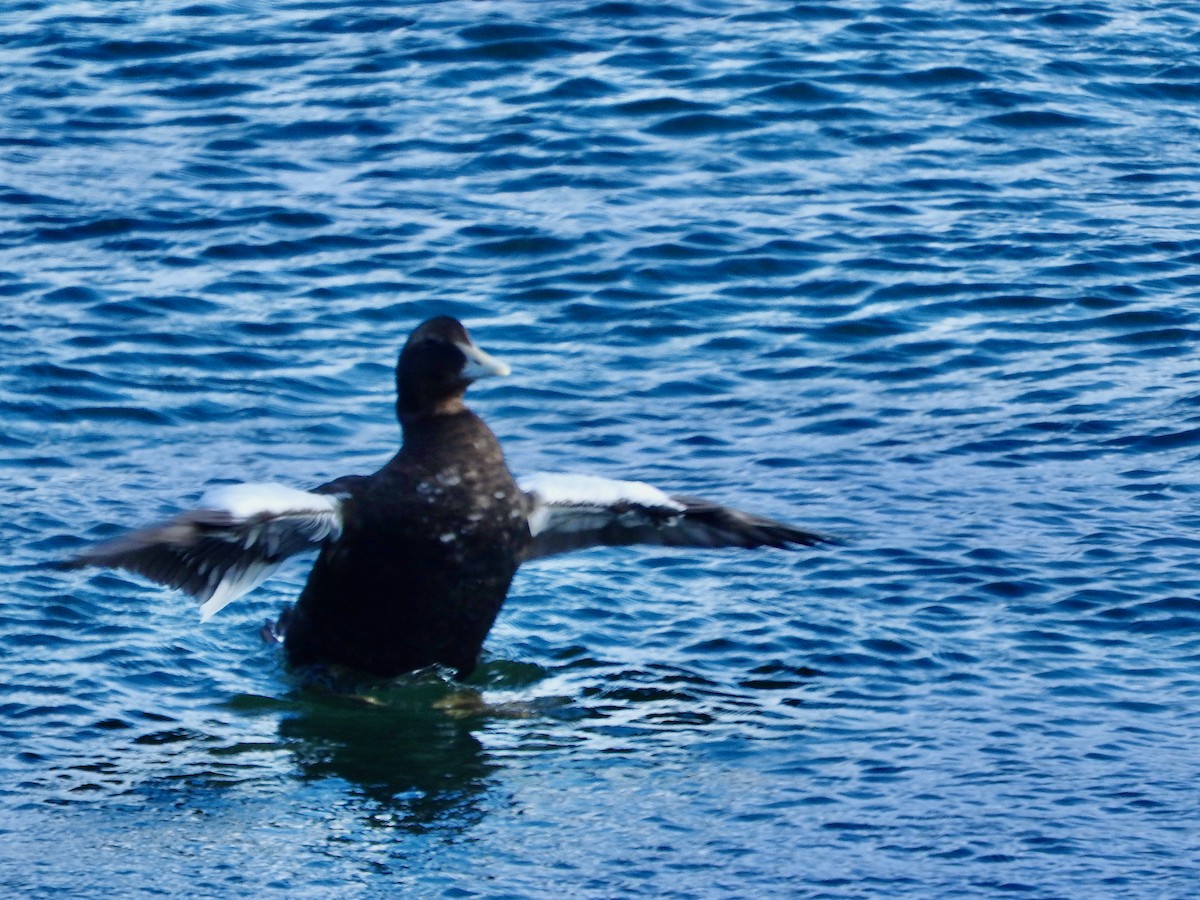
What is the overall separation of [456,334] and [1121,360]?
5.08 meters

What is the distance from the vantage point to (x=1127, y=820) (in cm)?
783

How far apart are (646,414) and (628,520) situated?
2688mm

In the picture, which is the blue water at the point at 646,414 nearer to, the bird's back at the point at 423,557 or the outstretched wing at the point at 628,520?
the bird's back at the point at 423,557

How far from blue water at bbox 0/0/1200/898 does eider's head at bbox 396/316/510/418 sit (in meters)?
1.18

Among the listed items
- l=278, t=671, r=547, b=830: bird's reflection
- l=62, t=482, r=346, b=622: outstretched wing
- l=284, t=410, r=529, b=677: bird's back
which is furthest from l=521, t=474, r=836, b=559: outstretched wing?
l=62, t=482, r=346, b=622: outstretched wing

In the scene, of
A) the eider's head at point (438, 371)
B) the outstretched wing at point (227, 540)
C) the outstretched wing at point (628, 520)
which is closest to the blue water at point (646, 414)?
the outstretched wing at point (628, 520)

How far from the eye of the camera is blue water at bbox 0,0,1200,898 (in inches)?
314

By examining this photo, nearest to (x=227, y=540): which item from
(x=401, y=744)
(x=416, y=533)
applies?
(x=416, y=533)

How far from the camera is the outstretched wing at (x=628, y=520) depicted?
374 inches

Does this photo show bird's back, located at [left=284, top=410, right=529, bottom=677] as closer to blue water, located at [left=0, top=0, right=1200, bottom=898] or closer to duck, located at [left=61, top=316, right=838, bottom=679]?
duck, located at [left=61, top=316, right=838, bottom=679]

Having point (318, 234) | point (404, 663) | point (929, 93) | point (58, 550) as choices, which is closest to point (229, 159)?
point (318, 234)

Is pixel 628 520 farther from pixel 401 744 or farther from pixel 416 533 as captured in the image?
pixel 401 744

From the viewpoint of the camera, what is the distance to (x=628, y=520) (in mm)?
9781

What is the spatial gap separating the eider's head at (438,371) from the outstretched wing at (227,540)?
508mm
